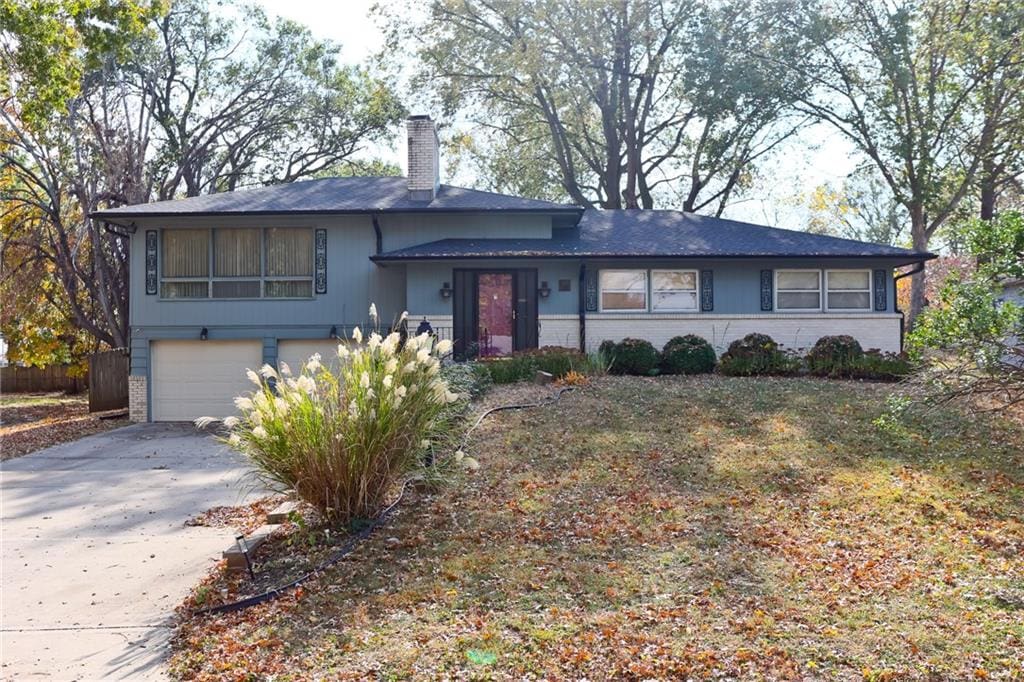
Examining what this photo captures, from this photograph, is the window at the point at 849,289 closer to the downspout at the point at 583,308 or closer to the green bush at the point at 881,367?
the green bush at the point at 881,367

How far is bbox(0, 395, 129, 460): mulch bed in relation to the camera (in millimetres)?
13825

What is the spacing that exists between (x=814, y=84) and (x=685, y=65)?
4.00 metres

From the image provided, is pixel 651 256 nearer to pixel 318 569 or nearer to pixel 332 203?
pixel 332 203

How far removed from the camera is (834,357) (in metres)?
14.4

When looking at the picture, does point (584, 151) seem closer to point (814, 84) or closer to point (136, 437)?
point (814, 84)

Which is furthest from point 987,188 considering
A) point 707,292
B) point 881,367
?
point 881,367

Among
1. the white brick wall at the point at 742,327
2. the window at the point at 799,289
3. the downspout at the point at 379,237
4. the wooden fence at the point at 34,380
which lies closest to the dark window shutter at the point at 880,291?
the white brick wall at the point at 742,327

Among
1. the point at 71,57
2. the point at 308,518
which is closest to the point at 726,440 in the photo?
the point at 308,518

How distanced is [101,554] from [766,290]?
44.8 feet

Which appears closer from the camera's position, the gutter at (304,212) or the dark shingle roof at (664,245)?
the dark shingle roof at (664,245)

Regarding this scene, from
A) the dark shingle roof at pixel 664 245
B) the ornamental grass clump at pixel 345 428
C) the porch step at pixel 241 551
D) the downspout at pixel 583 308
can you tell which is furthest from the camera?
the downspout at pixel 583 308

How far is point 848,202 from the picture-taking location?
3784cm

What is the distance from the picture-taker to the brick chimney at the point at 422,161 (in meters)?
18.0

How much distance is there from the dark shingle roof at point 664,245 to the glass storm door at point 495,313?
2.26ft
